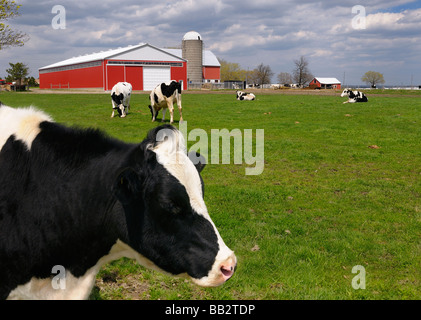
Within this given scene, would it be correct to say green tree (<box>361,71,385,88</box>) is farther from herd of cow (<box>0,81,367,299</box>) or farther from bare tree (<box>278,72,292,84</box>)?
herd of cow (<box>0,81,367,299</box>)

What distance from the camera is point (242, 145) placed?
11.7 m

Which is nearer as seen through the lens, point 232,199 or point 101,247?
point 101,247

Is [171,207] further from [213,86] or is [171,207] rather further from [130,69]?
[213,86]

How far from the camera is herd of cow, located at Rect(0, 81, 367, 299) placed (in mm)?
2238

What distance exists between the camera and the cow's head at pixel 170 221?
222 centimetres

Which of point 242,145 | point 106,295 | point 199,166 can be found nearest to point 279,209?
point 106,295

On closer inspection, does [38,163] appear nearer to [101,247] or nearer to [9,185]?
[9,185]

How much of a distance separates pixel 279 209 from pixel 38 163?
4.68 metres

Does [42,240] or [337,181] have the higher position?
[42,240]

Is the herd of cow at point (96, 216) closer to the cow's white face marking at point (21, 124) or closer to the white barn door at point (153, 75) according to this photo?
the cow's white face marking at point (21, 124)

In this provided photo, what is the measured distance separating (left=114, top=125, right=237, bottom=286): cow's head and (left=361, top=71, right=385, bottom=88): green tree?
463 feet

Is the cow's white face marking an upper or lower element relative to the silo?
lower

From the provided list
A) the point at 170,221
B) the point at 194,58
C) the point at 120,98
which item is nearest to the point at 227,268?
the point at 170,221

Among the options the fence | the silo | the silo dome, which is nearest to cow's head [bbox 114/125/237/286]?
the fence
